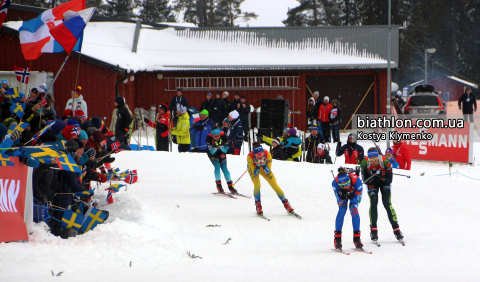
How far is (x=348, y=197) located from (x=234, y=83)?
17.1 metres

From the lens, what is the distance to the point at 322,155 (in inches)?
609

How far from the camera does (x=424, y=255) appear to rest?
7.70 metres

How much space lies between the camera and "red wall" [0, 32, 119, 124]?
20172 mm

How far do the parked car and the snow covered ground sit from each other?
883 cm

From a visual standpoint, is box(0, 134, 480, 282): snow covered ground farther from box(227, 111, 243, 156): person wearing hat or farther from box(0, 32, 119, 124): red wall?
box(0, 32, 119, 124): red wall

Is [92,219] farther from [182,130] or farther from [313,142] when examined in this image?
[313,142]

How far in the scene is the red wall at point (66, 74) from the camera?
2017cm

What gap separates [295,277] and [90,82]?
633 inches

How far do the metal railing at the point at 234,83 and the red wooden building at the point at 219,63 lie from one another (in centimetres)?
5

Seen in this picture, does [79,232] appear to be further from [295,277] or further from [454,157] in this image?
[454,157]

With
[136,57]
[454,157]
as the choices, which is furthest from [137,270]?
[136,57]

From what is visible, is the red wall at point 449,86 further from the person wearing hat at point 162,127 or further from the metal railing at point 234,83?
the person wearing hat at point 162,127

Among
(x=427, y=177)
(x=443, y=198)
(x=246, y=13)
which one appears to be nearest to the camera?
(x=443, y=198)

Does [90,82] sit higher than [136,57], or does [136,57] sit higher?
[136,57]
